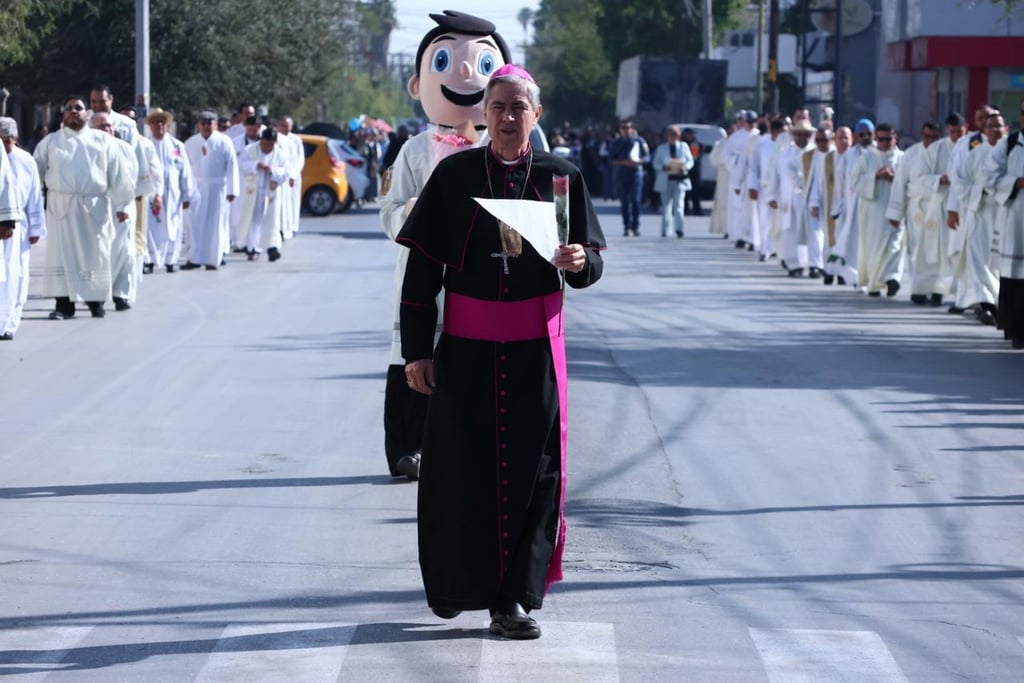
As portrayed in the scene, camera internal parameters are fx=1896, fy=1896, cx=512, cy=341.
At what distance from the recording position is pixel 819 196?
74.3ft

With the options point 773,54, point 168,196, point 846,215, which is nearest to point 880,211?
point 846,215

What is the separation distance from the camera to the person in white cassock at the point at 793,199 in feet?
76.0

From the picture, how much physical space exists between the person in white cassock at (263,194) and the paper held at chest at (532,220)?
1898 cm

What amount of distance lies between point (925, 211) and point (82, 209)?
8.48 metres

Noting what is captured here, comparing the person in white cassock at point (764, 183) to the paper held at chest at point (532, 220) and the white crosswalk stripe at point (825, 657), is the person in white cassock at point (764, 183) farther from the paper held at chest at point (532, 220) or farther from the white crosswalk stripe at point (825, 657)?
the paper held at chest at point (532, 220)

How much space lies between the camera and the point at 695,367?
45.6ft

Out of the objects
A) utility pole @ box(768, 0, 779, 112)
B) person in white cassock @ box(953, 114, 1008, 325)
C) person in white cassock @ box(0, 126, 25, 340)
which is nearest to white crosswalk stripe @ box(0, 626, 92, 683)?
person in white cassock @ box(0, 126, 25, 340)

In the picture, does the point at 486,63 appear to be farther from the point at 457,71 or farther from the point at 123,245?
the point at 123,245

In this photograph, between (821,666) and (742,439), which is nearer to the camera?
(821,666)

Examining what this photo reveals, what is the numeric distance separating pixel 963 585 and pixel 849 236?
1454 centimetres

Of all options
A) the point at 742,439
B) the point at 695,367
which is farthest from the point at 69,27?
the point at 742,439

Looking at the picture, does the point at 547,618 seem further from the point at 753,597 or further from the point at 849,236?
the point at 849,236

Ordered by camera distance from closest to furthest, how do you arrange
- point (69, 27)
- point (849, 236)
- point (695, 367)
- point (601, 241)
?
point (601, 241) < point (695, 367) < point (849, 236) < point (69, 27)

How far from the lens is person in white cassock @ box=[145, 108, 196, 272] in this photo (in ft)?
71.9
